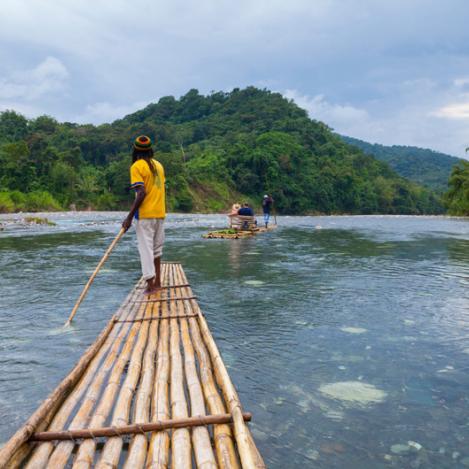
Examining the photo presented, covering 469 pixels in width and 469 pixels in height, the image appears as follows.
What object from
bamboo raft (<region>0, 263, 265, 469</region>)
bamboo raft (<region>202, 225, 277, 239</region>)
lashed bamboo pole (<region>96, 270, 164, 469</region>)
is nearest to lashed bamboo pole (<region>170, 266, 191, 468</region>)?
bamboo raft (<region>0, 263, 265, 469</region>)

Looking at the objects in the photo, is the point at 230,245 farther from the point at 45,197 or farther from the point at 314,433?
the point at 45,197

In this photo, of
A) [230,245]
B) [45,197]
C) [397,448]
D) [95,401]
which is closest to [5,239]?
[230,245]

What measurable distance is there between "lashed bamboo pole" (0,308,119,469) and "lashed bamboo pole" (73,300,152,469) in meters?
0.25

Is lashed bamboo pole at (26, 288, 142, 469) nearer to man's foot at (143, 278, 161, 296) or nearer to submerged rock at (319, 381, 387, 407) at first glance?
man's foot at (143, 278, 161, 296)

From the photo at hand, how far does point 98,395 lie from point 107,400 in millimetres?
154

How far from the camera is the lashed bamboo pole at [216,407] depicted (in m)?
2.40

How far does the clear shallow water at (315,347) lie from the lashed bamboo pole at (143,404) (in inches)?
29.6

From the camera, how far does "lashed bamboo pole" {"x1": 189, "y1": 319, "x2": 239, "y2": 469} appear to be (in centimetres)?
240

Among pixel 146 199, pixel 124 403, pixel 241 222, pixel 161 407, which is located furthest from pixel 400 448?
pixel 241 222

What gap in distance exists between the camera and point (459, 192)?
45.9 meters

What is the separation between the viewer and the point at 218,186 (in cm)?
6250

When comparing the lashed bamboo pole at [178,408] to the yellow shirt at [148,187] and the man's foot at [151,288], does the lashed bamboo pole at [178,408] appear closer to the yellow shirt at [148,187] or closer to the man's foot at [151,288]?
the man's foot at [151,288]

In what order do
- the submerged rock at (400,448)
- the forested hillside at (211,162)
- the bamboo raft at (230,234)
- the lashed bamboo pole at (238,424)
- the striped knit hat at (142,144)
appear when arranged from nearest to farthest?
the lashed bamboo pole at (238,424) < the submerged rock at (400,448) < the striped knit hat at (142,144) < the bamboo raft at (230,234) < the forested hillside at (211,162)

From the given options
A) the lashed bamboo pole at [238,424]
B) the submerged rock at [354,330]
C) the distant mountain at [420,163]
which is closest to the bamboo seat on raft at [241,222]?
the submerged rock at [354,330]
